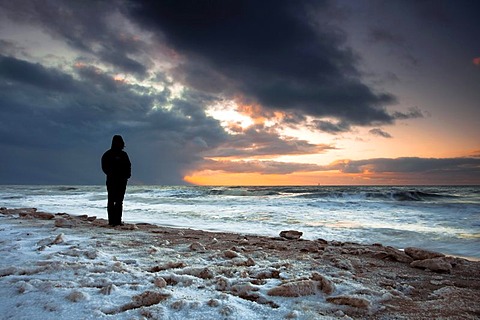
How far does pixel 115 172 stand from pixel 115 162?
0.71 ft

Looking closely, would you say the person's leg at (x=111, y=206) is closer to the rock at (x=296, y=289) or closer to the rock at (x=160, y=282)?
the rock at (x=160, y=282)

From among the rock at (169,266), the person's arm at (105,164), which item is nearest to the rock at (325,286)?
the rock at (169,266)

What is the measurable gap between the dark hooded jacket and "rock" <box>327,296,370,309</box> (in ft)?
18.8

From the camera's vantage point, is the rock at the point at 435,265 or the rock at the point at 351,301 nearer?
the rock at the point at 351,301

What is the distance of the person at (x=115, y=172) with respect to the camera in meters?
7.00

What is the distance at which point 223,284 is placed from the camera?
8.66 feet

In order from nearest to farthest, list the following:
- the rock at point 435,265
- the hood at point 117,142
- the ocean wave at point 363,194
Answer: the rock at point 435,265 → the hood at point 117,142 → the ocean wave at point 363,194

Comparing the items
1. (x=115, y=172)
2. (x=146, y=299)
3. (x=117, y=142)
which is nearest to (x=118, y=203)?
(x=115, y=172)

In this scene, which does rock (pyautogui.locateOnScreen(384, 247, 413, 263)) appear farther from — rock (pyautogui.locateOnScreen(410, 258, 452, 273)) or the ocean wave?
the ocean wave

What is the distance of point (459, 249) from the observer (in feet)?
18.8

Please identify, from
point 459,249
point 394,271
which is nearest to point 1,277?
point 394,271

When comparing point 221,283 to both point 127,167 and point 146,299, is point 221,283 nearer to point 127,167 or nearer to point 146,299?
point 146,299

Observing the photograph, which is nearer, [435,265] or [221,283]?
[221,283]

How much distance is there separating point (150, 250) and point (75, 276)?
1351mm
